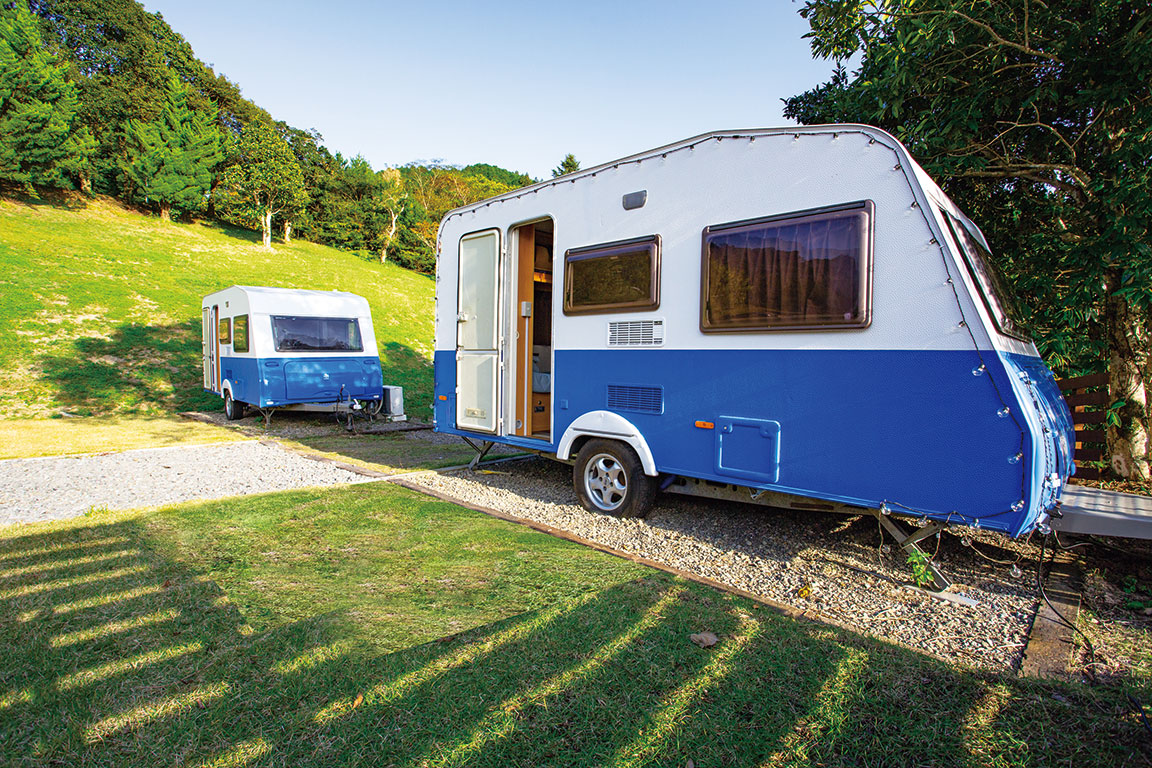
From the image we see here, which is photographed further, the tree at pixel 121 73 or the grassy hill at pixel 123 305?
the tree at pixel 121 73

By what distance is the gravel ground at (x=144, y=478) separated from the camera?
5.70 metres

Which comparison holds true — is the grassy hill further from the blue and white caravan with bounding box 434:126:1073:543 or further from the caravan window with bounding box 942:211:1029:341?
the caravan window with bounding box 942:211:1029:341

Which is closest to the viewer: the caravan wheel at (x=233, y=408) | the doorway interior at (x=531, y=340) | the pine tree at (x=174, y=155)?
the doorway interior at (x=531, y=340)

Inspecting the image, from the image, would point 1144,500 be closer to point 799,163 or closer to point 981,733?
point 981,733

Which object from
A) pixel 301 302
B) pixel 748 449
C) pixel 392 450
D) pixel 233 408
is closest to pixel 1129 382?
pixel 748 449

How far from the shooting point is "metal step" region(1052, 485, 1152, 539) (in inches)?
139

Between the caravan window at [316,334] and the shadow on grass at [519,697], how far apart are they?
842 cm

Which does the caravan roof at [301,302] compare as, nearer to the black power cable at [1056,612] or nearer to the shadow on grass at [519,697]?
the shadow on grass at [519,697]

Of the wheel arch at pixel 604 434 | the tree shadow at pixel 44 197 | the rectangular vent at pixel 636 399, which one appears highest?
the tree shadow at pixel 44 197

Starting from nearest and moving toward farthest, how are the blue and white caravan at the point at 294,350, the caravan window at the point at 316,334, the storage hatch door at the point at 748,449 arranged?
the storage hatch door at the point at 748,449
the blue and white caravan at the point at 294,350
the caravan window at the point at 316,334

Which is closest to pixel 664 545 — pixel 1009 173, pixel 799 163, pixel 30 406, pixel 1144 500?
pixel 799 163

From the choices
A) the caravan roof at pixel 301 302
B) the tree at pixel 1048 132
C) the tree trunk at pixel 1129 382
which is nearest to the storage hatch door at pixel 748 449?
the tree at pixel 1048 132

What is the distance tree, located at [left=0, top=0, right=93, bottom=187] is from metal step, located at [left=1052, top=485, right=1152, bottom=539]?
131 ft

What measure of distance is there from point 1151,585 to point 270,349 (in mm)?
12161
